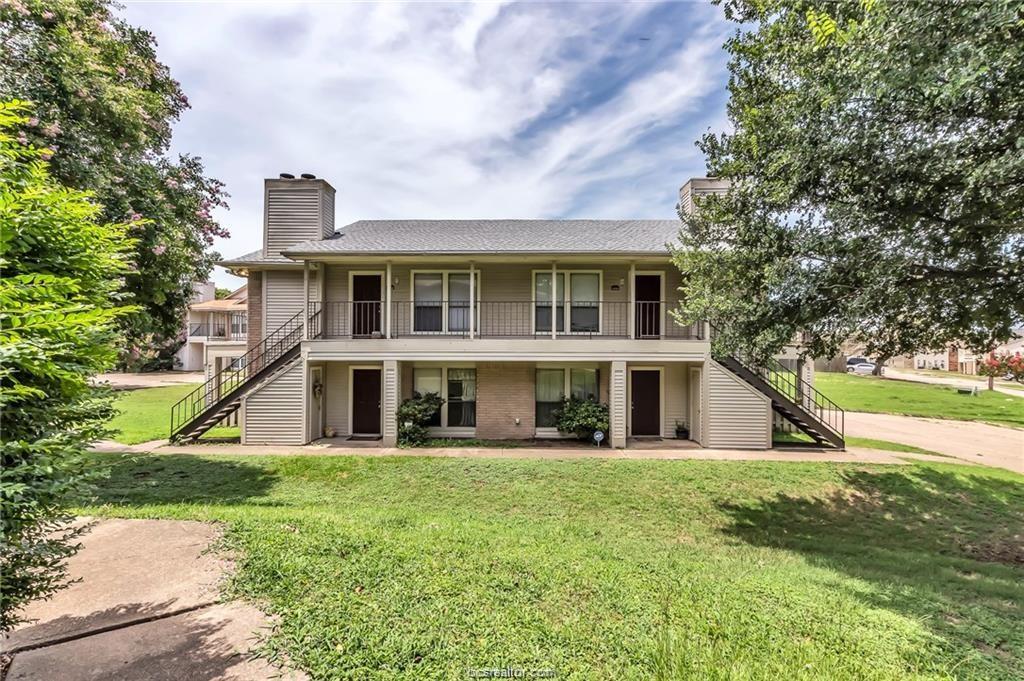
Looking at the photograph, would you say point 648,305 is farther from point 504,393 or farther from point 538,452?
point 538,452

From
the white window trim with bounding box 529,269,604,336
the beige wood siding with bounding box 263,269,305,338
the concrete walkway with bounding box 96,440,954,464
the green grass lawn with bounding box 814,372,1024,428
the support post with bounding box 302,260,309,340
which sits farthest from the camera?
the green grass lawn with bounding box 814,372,1024,428

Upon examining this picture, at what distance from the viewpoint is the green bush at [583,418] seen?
11.8 meters

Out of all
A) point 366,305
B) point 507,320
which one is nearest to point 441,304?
point 507,320

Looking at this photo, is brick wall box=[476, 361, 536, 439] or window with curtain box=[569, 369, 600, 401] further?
window with curtain box=[569, 369, 600, 401]

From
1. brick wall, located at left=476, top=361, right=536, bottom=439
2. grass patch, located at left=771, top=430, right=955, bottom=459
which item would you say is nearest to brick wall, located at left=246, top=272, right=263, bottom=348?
brick wall, located at left=476, top=361, right=536, bottom=439

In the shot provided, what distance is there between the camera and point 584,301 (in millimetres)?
12773

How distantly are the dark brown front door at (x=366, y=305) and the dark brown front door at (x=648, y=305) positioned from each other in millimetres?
7922

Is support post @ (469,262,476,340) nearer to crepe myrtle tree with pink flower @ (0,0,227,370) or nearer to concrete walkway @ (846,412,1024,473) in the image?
crepe myrtle tree with pink flower @ (0,0,227,370)

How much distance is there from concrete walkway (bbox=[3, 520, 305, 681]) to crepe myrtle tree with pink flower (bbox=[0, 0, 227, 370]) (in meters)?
2.65

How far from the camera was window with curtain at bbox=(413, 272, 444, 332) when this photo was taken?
508 inches

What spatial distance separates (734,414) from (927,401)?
1908 centimetres

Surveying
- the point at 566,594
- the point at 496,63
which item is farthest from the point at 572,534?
the point at 496,63

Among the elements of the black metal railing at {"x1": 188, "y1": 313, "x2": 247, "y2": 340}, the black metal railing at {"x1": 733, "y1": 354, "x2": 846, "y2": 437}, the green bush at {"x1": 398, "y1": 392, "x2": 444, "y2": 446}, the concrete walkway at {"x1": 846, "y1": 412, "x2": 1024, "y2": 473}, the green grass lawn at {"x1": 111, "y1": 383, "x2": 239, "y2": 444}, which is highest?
the black metal railing at {"x1": 188, "y1": 313, "x2": 247, "y2": 340}

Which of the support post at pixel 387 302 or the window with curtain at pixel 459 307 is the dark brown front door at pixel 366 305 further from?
the window with curtain at pixel 459 307
